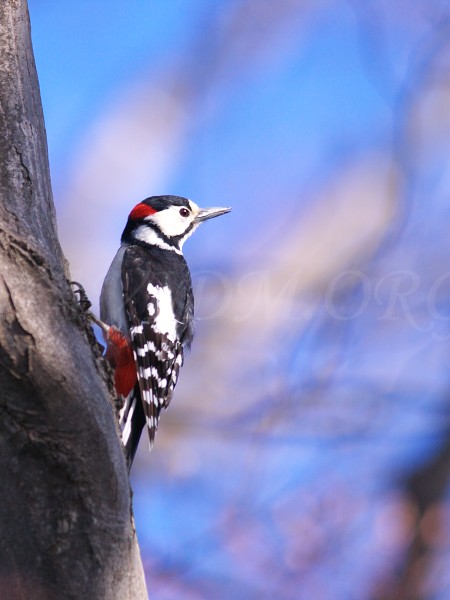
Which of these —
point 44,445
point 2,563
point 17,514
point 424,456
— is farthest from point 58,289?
point 424,456

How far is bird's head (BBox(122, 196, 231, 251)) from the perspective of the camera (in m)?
4.69

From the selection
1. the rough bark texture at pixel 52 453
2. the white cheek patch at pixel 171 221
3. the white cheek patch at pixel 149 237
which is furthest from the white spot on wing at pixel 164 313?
the rough bark texture at pixel 52 453

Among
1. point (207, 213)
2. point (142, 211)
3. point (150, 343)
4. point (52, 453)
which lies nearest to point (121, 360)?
point (150, 343)

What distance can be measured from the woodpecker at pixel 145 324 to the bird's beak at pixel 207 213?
14.6 inches

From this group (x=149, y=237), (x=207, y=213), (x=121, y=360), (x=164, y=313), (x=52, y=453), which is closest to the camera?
(x=52, y=453)

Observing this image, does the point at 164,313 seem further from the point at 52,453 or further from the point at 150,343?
the point at 52,453

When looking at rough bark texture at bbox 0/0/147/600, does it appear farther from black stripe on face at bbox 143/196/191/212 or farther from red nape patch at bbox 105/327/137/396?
black stripe on face at bbox 143/196/191/212

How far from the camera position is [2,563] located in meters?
1.95

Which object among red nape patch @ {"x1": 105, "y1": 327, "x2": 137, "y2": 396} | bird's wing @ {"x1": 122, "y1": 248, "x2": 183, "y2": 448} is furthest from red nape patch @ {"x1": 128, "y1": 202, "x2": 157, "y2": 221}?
red nape patch @ {"x1": 105, "y1": 327, "x2": 137, "y2": 396}

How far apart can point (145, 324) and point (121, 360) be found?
0.22 meters

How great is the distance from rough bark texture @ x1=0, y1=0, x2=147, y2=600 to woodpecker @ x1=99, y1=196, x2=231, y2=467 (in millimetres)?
1532

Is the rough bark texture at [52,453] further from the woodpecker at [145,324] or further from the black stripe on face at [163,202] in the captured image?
the black stripe on face at [163,202]

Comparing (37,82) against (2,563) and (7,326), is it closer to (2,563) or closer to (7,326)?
(7,326)

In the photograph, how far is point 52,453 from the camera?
74.2 inches
